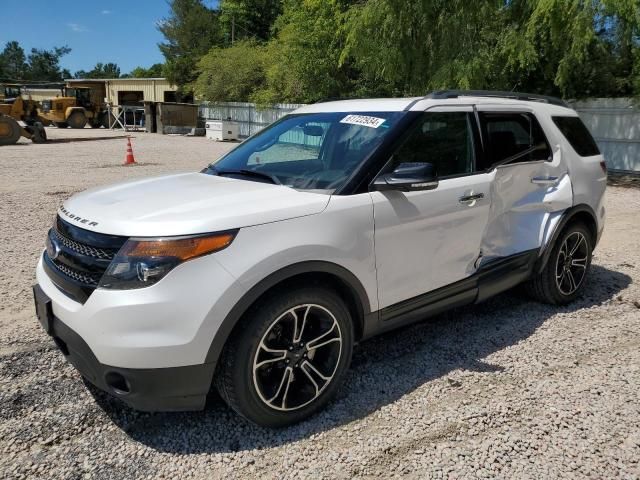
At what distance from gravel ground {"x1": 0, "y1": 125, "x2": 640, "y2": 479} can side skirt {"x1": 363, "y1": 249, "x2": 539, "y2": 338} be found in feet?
1.30

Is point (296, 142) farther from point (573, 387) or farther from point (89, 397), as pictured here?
point (573, 387)

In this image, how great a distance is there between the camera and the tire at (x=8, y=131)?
22.2m

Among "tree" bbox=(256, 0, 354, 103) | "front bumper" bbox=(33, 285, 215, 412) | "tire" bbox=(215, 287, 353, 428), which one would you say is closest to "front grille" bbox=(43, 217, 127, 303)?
"front bumper" bbox=(33, 285, 215, 412)

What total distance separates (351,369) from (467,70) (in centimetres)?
1148

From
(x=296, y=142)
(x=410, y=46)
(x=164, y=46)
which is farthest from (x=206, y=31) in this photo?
(x=296, y=142)

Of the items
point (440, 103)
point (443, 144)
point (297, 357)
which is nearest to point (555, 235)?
point (443, 144)

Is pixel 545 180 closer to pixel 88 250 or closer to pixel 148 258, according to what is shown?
pixel 148 258

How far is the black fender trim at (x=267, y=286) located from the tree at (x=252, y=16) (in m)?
47.7

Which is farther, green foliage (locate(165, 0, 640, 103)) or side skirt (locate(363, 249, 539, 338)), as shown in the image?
green foliage (locate(165, 0, 640, 103))

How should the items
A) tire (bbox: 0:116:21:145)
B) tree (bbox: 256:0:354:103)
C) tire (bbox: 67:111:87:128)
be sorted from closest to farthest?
tire (bbox: 0:116:21:145), tree (bbox: 256:0:354:103), tire (bbox: 67:111:87:128)

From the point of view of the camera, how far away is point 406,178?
2.98 meters

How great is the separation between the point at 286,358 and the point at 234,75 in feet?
112

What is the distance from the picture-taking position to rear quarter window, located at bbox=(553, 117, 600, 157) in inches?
181

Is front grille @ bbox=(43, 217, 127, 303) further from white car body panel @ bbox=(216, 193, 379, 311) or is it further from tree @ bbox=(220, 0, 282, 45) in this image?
tree @ bbox=(220, 0, 282, 45)
